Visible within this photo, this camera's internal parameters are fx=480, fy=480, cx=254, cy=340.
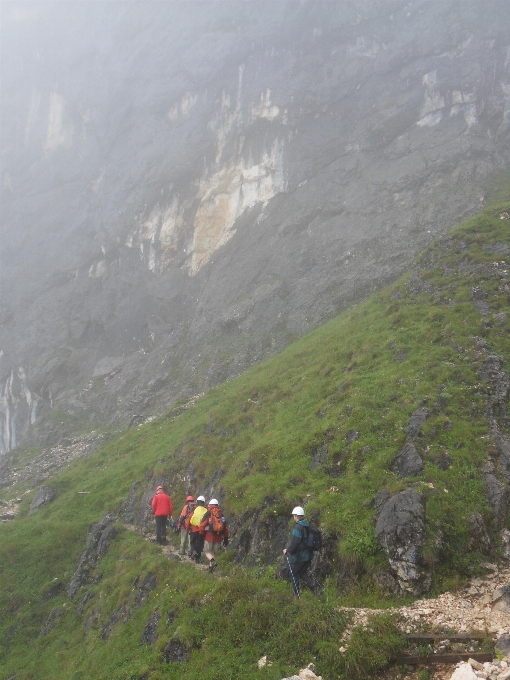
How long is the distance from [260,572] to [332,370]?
35.7ft

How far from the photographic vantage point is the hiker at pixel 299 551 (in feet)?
35.6

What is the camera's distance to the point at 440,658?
835cm

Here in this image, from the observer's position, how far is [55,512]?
25.1 metres

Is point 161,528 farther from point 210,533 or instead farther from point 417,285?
point 417,285

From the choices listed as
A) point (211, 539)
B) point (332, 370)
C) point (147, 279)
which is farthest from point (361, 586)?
point (147, 279)

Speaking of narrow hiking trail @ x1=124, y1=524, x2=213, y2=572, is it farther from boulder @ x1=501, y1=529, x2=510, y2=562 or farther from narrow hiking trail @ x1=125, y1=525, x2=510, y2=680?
boulder @ x1=501, y1=529, x2=510, y2=562

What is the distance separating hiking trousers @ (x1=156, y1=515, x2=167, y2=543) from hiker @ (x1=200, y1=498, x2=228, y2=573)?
4.05 metres

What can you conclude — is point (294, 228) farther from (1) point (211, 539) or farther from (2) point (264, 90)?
(1) point (211, 539)

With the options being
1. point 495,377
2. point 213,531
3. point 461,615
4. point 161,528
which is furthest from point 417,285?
point 461,615

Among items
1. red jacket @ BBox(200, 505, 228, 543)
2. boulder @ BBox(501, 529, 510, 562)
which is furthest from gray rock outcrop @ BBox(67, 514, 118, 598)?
boulder @ BBox(501, 529, 510, 562)

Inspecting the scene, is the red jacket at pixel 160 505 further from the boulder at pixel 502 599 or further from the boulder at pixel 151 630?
the boulder at pixel 502 599

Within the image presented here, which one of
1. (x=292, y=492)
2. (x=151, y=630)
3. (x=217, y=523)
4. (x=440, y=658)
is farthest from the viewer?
(x=292, y=492)

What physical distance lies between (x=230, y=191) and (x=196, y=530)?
5000 centimetres

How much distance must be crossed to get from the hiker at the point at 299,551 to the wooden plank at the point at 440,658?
2.92m
